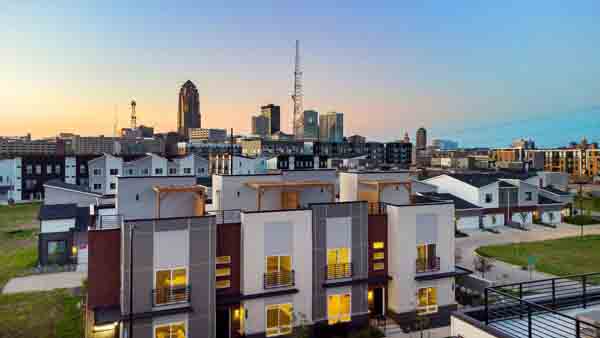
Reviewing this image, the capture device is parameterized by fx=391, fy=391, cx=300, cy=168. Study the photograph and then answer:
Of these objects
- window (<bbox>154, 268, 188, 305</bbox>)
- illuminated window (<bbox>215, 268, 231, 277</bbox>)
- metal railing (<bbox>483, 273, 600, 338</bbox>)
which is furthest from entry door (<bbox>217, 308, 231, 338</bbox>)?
metal railing (<bbox>483, 273, 600, 338</bbox>)

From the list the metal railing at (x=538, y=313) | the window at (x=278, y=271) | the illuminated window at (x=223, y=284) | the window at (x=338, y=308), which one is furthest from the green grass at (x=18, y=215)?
the metal railing at (x=538, y=313)

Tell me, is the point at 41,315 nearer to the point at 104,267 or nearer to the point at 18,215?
the point at 104,267

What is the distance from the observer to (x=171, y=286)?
1520 cm

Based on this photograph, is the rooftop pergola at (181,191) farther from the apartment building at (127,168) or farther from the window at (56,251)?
the apartment building at (127,168)

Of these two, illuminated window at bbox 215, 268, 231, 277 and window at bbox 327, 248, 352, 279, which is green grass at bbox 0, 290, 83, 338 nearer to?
illuminated window at bbox 215, 268, 231, 277

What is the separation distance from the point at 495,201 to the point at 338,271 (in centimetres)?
3499

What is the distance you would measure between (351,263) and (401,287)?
9.49ft

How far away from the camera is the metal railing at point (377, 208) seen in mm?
20781

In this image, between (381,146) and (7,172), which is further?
(381,146)

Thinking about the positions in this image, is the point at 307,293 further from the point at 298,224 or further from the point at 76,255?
the point at 76,255

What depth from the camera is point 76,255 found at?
29.0 m

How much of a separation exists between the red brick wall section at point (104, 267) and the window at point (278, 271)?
234 inches

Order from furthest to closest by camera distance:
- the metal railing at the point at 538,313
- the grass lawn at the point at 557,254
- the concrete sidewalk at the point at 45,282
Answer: the grass lawn at the point at 557,254 < the concrete sidewalk at the point at 45,282 < the metal railing at the point at 538,313

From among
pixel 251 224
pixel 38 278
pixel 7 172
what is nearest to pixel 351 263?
pixel 251 224
